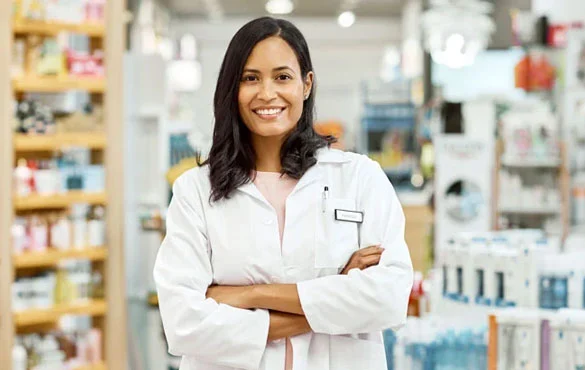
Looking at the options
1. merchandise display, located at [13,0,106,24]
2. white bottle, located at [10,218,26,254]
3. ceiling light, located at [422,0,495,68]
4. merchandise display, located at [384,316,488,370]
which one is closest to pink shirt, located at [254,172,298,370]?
merchandise display, located at [384,316,488,370]

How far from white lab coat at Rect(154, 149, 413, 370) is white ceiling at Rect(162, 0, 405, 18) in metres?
17.1

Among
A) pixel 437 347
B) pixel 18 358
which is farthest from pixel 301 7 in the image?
pixel 437 347

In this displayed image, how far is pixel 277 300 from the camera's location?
2.19 meters

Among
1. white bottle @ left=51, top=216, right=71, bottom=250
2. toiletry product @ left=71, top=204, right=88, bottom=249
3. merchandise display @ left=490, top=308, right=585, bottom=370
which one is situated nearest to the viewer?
merchandise display @ left=490, top=308, right=585, bottom=370

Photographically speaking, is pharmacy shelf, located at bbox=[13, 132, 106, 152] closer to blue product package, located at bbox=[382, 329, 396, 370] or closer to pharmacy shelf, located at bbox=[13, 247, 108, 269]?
pharmacy shelf, located at bbox=[13, 247, 108, 269]

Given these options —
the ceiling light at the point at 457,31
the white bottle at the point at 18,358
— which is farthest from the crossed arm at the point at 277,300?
the ceiling light at the point at 457,31

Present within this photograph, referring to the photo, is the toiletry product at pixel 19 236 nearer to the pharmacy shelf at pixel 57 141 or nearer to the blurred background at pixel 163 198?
the blurred background at pixel 163 198

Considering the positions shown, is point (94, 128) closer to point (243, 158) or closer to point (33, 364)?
point (33, 364)

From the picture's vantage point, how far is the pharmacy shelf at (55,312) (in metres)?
5.69

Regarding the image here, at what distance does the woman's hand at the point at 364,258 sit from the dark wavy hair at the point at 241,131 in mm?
236

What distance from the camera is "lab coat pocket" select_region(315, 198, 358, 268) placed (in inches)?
89.0

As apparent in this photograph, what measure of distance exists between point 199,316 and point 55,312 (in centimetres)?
390

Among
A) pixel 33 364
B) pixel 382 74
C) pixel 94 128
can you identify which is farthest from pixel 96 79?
pixel 382 74

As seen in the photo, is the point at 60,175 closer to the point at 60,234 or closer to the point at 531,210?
the point at 60,234
